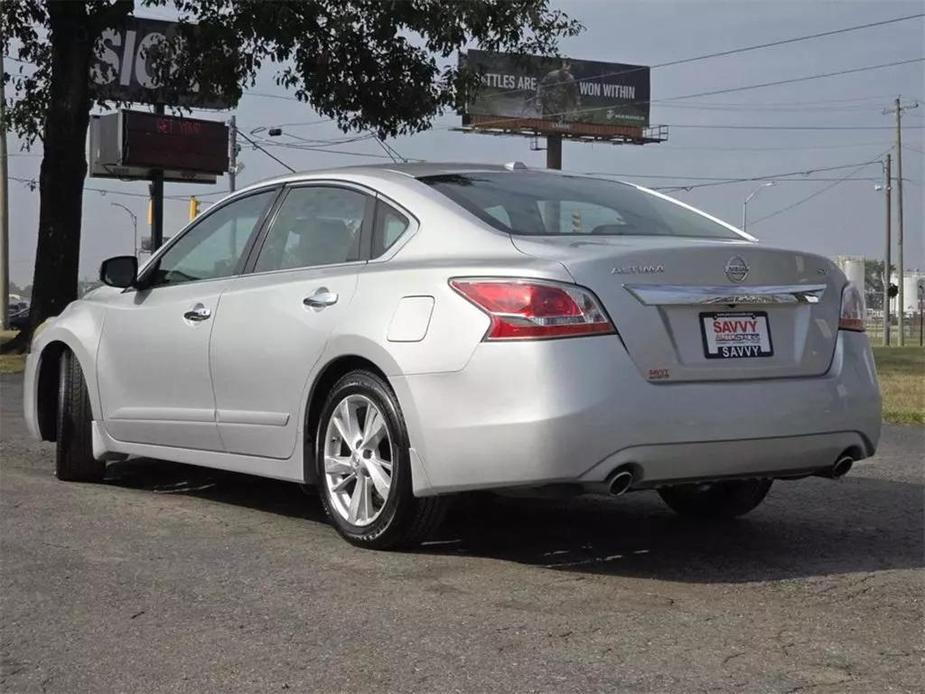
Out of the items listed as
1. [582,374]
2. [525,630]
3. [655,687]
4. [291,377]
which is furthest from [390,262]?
[655,687]

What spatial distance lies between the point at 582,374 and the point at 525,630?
0.95 meters

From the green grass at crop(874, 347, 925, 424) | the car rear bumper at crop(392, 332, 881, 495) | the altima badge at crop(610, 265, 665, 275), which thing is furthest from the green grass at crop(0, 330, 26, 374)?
the altima badge at crop(610, 265, 665, 275)

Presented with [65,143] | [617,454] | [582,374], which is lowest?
[617,454]

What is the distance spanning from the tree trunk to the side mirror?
1374 cm

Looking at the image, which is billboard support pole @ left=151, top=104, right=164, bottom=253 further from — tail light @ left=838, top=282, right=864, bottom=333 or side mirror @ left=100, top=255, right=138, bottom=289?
tail light @ left=838, top=282, right=864, bottom=333

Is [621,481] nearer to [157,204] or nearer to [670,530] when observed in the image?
[670,530]

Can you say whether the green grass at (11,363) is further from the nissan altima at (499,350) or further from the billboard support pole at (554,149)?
the billboard support pole at (554,149)

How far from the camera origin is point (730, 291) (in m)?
4.61

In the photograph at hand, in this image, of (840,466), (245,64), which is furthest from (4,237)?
(840,466)

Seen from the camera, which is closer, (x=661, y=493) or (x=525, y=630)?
(x=525, y=630)

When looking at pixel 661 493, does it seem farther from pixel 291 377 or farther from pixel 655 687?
pixel 655 687

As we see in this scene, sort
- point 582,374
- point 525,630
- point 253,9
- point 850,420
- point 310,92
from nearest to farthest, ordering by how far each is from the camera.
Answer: point 525,630
point 582,374
point 850,420
point 253,9
point 310,92

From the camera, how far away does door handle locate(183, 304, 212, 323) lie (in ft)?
19.1

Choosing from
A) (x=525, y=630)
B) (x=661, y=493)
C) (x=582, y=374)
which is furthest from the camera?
(x=661, y=493)
